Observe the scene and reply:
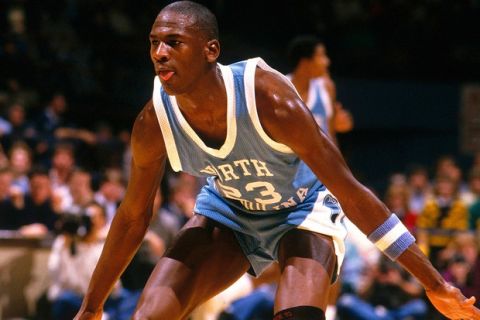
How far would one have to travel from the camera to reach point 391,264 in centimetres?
762

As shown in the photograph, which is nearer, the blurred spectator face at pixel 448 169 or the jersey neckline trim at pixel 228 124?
the jersey neckline trim at pixel 228 124

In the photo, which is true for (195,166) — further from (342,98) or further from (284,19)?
(284,19)

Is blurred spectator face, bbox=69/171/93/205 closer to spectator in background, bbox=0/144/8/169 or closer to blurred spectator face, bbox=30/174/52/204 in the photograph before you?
blurred spectator face, bbox=30/174/52/204

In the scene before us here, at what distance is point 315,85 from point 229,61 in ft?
22.3

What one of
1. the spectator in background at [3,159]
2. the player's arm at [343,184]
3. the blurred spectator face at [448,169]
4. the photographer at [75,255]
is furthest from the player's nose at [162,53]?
the blurred spectator face at [448,169]

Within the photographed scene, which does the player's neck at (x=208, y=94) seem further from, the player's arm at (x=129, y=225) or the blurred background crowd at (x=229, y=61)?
the blurred background crowd at (x=229, y=61)

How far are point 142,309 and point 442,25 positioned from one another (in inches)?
435

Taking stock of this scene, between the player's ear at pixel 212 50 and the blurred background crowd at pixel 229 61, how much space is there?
3.74 meters

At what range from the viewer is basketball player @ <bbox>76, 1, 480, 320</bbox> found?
11.2 feet

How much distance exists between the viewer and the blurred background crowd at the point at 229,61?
7.43 metres

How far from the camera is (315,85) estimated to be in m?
6.49

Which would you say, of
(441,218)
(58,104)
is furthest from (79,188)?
(441,218)

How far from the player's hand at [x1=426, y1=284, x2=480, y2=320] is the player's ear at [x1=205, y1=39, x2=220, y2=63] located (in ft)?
3.75

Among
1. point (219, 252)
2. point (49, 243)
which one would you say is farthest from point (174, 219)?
point (219, 252)
